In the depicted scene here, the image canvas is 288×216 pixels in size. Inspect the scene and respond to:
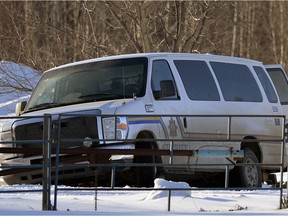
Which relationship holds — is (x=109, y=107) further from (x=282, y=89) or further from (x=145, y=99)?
(x=282, y=89)

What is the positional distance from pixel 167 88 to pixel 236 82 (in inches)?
82.4

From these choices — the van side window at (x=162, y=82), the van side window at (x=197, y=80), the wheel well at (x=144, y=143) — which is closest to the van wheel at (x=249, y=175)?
the van side window at (x=197, y=80)

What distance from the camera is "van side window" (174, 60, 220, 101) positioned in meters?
14.5

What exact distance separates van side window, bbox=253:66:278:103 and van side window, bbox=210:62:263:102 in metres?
0.30

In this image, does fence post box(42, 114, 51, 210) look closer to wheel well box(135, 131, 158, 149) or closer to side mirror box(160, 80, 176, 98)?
wheel well box(135, 131, 158, 149)

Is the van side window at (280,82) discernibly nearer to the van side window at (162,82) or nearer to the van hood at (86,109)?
the van side window at (162,82)

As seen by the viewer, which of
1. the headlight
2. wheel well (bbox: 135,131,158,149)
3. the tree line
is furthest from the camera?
the tree line

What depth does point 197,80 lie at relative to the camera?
1481 centimetres

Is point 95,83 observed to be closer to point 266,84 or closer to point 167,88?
point 167,88

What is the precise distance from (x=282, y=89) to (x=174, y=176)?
4.71 metres

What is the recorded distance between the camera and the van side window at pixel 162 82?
13812mm

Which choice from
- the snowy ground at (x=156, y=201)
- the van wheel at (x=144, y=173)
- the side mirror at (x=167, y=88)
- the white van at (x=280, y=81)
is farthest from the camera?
the white van at (x=280, y=81)

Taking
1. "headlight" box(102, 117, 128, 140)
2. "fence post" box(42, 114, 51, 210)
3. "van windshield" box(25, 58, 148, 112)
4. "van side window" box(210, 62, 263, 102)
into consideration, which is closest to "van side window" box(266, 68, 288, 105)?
"van side window" box(210, 62, 263, 102)

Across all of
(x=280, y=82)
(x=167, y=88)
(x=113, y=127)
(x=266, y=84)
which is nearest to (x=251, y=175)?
(x=167, y=88)
